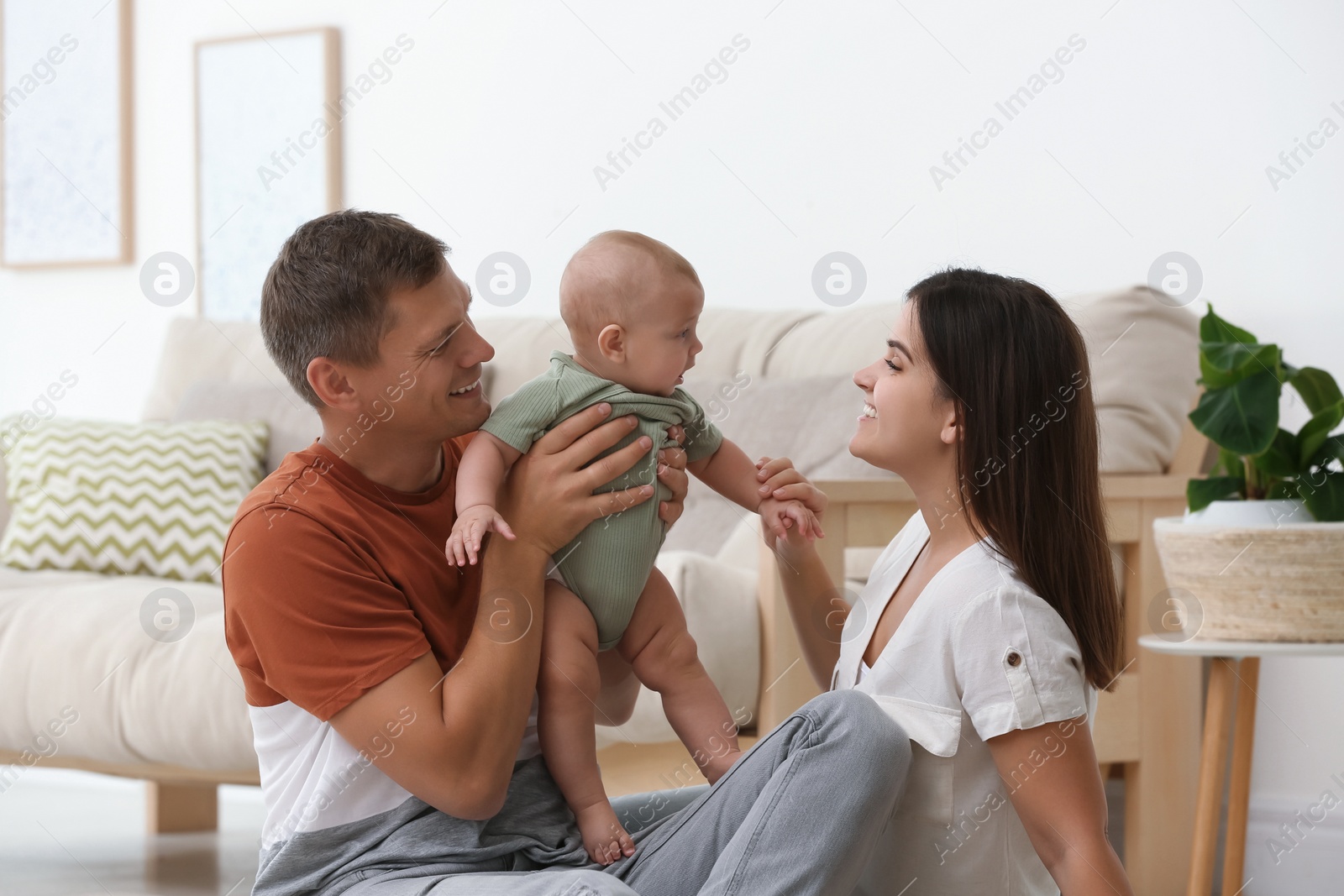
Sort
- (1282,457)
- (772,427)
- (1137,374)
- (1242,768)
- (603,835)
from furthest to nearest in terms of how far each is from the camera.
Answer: (772,427), (1137,374), (1242,768), (1282,457), (603,835)

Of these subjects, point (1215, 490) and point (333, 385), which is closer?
point (333, 385)

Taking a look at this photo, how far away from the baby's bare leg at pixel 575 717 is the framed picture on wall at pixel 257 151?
238 cm

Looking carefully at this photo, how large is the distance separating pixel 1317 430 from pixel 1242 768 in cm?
55

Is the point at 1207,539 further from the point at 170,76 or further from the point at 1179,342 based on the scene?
the point at 170,76

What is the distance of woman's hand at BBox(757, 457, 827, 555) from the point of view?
1.29m

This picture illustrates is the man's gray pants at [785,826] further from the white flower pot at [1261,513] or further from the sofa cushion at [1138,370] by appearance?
the sofa cushion at [1138,370]

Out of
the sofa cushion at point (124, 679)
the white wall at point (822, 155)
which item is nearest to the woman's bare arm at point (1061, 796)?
the sofa cushion at point (124, 679)

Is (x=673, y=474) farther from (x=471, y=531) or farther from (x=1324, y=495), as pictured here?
(x=1324, y=495)

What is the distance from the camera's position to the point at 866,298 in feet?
8.77

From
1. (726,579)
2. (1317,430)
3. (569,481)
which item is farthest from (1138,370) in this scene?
(569,481)

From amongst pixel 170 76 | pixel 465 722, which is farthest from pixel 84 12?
pixel 465 722

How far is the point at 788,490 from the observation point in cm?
129

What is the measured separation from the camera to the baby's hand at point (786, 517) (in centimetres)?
128

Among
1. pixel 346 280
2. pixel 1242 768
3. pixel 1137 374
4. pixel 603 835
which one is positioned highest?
pixel 346 280
